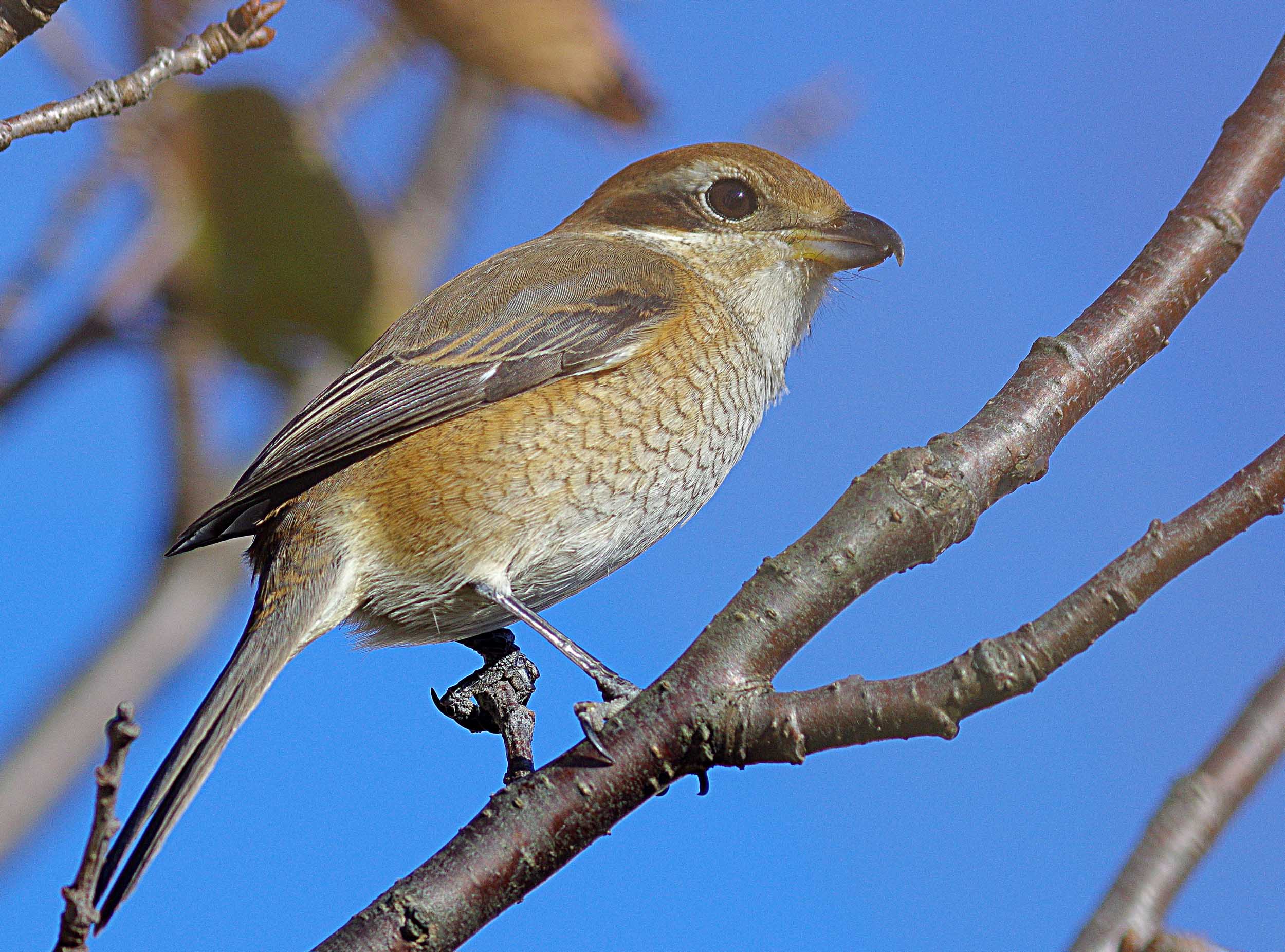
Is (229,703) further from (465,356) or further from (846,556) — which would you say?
(846,556)

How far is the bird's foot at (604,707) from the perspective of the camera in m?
2.17

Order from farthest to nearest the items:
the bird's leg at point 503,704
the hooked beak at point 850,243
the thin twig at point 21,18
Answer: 1. the hooked beak at point 850,243
2. the bird's leg at point 503,704
3. the thin twig at point 21,18

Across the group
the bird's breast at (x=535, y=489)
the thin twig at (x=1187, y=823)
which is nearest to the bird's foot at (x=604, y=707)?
the bird's breast at (x=535, y=489)

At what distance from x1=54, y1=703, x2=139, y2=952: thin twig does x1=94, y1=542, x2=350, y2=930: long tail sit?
0.96ft

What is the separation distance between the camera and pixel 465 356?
324 centimetres

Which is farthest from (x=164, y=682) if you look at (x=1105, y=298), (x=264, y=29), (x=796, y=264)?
(x=1105, y=298)

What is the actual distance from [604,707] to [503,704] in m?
0.52

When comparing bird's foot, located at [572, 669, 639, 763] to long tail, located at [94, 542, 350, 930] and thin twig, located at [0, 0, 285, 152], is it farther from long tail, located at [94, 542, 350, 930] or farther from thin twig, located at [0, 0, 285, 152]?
thin twig, located at [0, 0, 285, 152]

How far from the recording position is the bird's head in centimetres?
359

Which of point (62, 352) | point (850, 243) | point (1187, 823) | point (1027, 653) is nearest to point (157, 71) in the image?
point (62, 352)

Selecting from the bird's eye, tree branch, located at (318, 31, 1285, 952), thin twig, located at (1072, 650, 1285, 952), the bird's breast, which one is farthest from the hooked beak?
thin twig, located at (1072, 650, 1285, 952)

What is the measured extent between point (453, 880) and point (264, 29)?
1460 millimetres

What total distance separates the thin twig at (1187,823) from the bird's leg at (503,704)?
1.70 metres

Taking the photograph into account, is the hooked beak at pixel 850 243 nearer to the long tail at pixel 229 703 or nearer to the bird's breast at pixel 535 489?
the bird's breast at pixel 535 489
